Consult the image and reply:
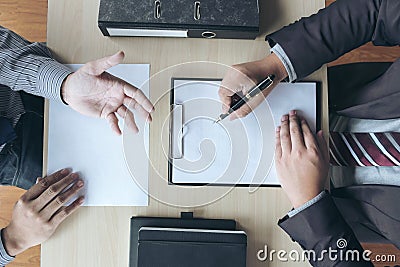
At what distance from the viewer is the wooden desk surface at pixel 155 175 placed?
0.74m

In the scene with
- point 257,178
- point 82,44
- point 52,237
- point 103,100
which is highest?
point 82,44

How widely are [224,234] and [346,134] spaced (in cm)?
32

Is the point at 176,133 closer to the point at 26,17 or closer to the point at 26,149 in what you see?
the point at 26,149

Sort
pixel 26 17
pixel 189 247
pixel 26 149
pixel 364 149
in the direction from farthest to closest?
1. pixel 26 17
2. pixel 26 149
3. pixel 364 149
4. pixel 189 247

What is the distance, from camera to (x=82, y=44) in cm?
78

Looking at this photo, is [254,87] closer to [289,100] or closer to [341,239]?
[289,100]

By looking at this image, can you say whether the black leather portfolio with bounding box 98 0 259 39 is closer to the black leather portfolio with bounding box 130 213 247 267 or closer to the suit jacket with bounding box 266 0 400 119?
the suit jacket with bounding box 266 0 400 119

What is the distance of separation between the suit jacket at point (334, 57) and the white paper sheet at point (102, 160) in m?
0.26

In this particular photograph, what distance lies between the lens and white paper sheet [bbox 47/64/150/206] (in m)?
0.75

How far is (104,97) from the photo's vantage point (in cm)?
74

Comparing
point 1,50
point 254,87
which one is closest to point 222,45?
point 254,87

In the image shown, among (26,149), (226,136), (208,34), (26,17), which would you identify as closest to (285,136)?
(226,136)

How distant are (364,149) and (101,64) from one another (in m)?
0.49

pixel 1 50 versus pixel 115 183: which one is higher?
pixel 1 50
